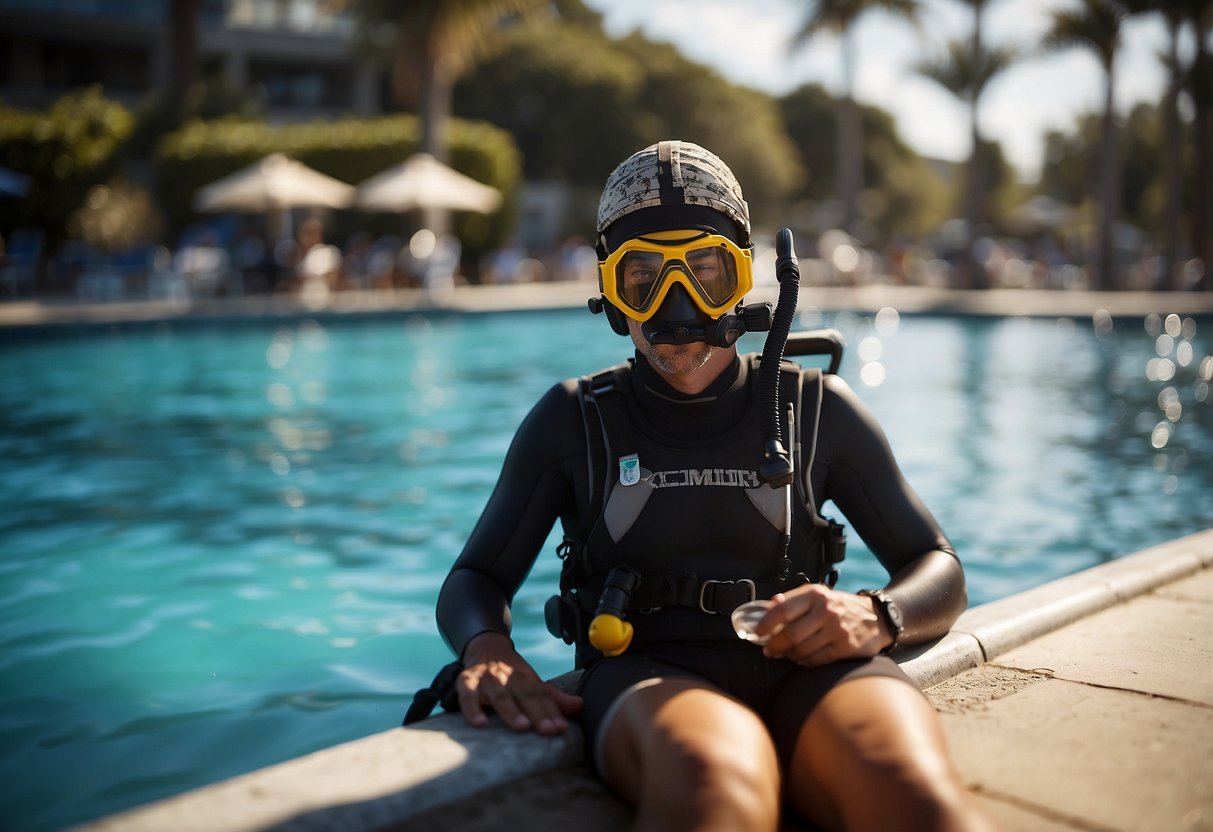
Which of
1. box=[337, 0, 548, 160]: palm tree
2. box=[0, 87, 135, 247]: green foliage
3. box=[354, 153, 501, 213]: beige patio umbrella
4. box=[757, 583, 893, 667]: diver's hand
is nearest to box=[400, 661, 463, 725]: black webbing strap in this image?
box=[757, 583, 893, 667]: diver's hand

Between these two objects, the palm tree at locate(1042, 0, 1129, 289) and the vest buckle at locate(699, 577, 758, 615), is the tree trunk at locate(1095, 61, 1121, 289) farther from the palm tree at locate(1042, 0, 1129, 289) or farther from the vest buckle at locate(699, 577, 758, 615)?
the vest buckle at locate(699, 577, 758, 615)

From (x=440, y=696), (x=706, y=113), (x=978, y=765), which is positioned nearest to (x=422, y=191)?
(x=440, y=696)

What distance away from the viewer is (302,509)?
697cm

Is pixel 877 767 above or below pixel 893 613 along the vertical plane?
below

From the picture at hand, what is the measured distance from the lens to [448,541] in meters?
6.38

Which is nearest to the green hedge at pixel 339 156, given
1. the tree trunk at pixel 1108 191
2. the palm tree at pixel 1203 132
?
the tree trunk at pixel 1108 191

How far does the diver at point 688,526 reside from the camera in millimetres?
2121

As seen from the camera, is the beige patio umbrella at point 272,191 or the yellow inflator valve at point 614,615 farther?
the beige patio umbrella at point 272,191

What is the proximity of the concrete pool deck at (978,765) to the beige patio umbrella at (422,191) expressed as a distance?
63.1ft

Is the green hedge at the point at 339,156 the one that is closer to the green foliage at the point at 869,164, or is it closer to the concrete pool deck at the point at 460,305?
the concrete pool deck at the point at 460,305

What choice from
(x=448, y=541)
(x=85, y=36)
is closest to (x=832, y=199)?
(x=85, y=36)

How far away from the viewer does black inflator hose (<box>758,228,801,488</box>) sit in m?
2.23

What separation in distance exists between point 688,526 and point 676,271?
Answer: 54 cm

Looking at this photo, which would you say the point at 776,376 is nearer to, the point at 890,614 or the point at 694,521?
the point at 694,521
